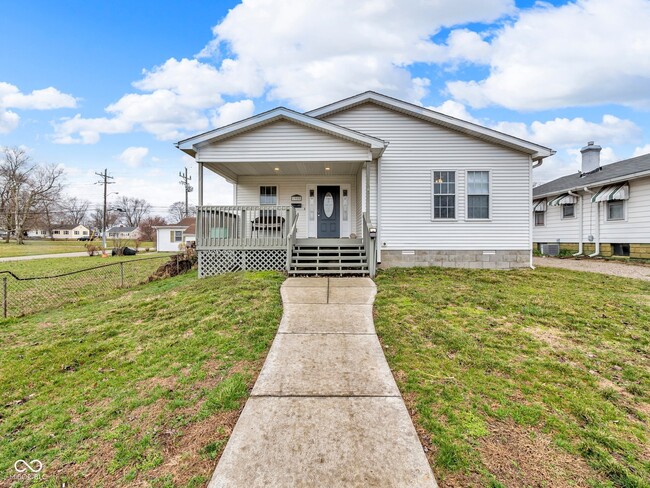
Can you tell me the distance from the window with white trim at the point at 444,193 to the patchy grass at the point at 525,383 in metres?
3.84

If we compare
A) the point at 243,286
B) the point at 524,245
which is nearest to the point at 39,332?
the point at 243,286

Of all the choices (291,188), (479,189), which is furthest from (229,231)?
(479,189)

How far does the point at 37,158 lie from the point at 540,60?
57410mm

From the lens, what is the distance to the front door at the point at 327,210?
10.9 metres

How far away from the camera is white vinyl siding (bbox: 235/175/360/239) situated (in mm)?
10852

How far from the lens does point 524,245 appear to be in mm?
9406

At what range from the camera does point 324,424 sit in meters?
2.33

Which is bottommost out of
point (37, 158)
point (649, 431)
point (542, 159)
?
point (649, 431)

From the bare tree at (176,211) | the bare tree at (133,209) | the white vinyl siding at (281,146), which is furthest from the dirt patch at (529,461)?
the bare tree at (133,209)

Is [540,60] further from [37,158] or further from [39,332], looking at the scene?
[37,158]

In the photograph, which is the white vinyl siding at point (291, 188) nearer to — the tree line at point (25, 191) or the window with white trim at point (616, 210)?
the window with white trim at point (616, 210)

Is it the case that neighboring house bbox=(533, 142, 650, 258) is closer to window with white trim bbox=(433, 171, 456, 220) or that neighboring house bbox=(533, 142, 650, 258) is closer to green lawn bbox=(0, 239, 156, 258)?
window with white trim bbox=(433, 171, 456, 220)

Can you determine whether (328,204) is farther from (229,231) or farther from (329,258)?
(229,231)

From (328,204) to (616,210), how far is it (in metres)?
12.3
